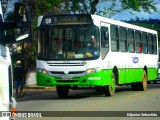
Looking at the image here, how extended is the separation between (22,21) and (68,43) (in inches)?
538

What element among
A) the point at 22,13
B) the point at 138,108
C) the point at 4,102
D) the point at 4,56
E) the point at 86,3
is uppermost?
the point at 86,3

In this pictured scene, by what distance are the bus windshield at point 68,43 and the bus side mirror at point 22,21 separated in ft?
43.5

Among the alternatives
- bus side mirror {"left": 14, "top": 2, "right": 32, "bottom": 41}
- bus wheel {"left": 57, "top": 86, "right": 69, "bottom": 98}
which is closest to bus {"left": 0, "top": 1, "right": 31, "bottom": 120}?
bus side mirror {"left": 14, "top": 2, "right": 32, "bottom": 41}

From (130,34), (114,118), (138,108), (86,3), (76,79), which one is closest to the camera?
(114,118)

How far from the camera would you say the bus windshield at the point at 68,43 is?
→ 18562 mm

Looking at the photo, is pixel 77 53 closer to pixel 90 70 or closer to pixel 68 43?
pixel 68 43

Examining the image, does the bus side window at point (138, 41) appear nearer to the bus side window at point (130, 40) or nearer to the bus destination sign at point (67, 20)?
the bus side window at point (130, 40)

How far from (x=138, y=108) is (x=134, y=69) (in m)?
8.70

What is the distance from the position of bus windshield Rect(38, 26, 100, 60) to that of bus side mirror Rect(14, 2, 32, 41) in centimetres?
1326

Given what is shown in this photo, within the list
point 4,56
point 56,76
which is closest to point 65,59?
point 56,76

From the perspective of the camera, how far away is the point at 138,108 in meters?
14.8

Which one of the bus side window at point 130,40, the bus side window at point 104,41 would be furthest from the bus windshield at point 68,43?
the bus side window at point 130,40

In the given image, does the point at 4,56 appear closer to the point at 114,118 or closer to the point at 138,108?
the point at 114,118

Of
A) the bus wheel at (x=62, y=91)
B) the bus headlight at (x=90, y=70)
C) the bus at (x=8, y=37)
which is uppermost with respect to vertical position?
the bus at (x=8, y=37)
